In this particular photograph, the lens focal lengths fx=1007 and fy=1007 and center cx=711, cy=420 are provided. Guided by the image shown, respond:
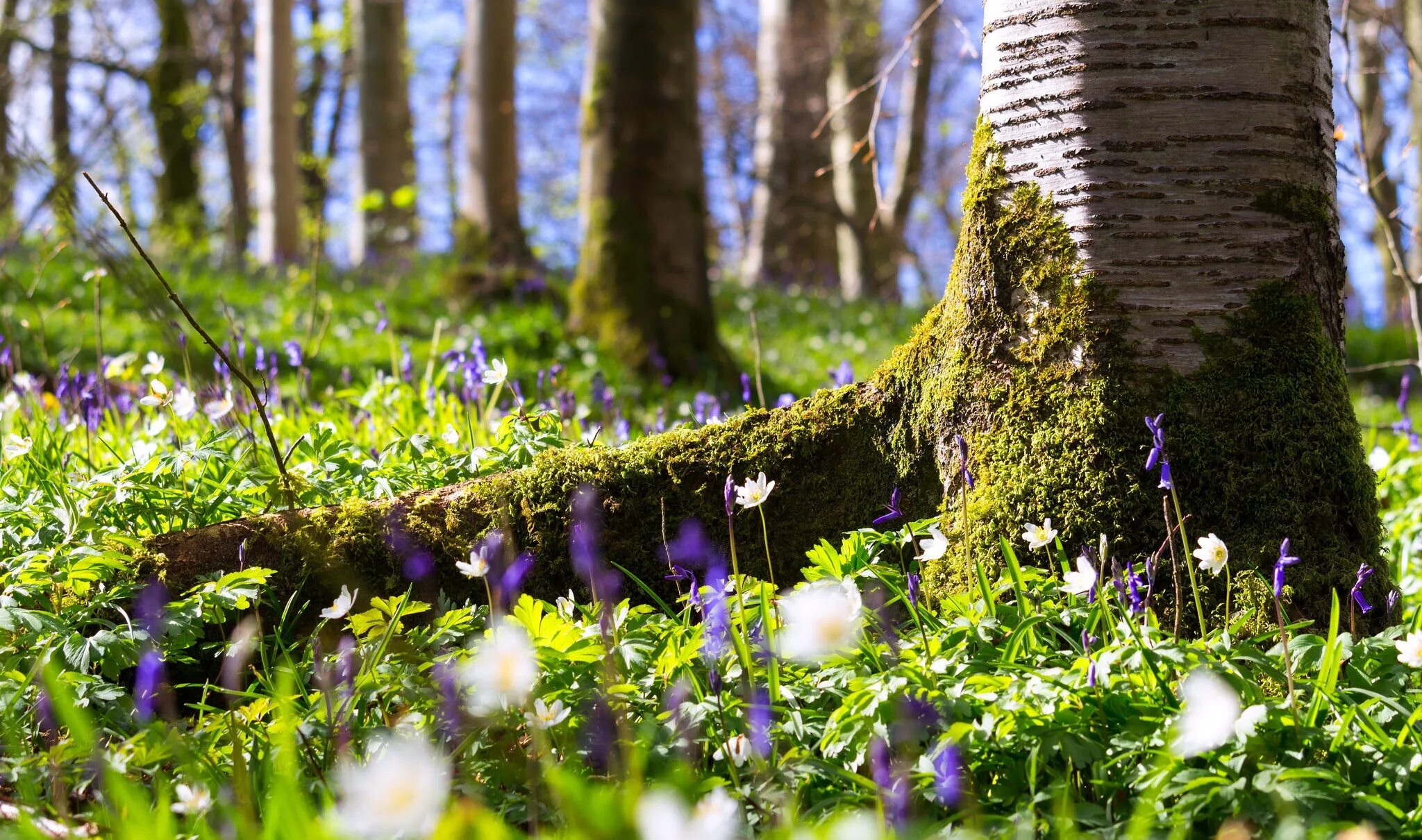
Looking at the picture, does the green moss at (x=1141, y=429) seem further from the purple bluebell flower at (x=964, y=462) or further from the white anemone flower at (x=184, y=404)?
the white anemone flower at (x=184, y=404)

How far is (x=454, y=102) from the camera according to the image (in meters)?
27.4

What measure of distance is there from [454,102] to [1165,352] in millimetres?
27703

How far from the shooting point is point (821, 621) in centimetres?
140

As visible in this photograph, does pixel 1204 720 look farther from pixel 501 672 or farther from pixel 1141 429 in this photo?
pixel 1141 429

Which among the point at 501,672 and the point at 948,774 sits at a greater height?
the point at 501,672

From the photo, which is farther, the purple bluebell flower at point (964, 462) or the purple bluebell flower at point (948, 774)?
the purple bluebell flower at point (964, 462)

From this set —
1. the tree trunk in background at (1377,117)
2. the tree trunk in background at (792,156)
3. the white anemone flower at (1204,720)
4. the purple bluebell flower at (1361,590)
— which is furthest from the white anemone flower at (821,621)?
the tree trunk in background at (792,156)

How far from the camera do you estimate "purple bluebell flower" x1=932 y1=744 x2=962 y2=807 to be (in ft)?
4.78

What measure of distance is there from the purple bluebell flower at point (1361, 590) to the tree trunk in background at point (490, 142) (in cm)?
856

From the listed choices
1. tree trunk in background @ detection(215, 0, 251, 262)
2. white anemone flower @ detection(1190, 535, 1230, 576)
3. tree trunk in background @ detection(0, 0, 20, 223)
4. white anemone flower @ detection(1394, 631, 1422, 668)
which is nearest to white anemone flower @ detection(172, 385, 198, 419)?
tree trunk in background @ detection(0, 0, 20, 223)

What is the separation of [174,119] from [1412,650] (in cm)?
2139

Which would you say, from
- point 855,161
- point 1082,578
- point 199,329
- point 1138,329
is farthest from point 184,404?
point 855,161

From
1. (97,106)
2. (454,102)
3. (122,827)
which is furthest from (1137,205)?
(454,102)

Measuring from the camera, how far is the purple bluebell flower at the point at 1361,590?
1798 mm
